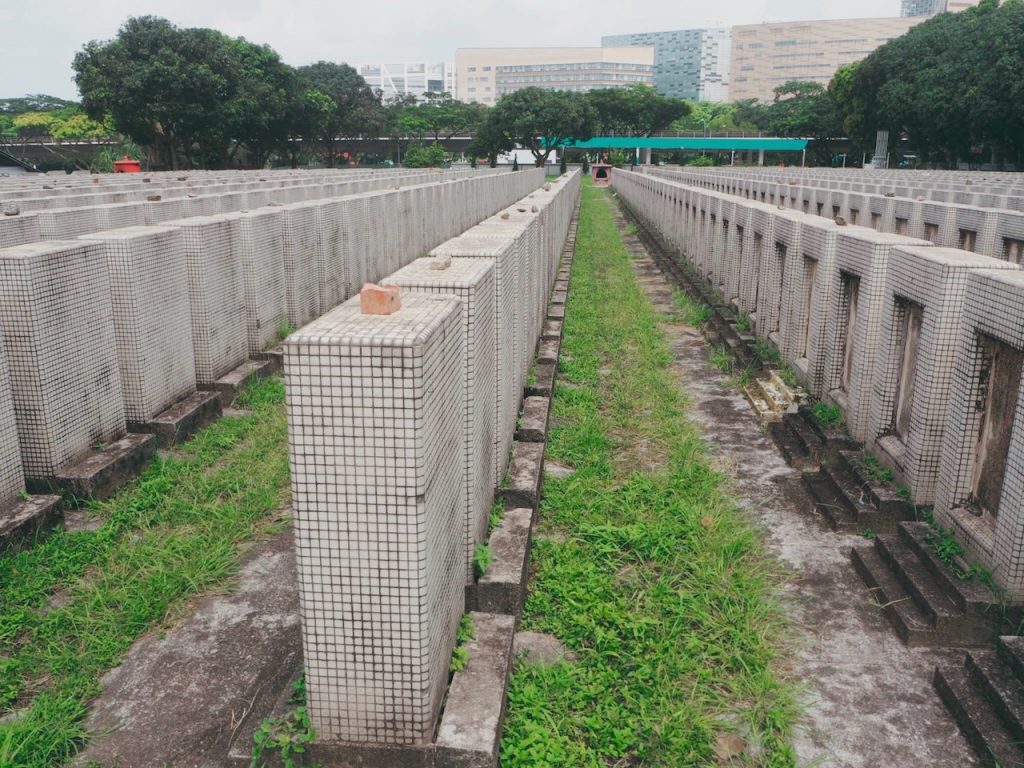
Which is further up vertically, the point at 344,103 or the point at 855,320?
the point at 344,103

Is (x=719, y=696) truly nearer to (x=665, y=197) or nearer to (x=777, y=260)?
(x=777, y=260)

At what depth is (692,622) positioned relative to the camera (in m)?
4.15

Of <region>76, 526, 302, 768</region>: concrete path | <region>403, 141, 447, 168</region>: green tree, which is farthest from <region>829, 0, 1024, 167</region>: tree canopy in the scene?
<region>76, 526, 302, 768</region>: concrete path

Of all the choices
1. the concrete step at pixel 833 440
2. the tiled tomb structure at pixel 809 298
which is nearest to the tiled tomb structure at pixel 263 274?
the tiled tomb structure at pixel 809 298

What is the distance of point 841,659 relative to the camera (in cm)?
Result: 391

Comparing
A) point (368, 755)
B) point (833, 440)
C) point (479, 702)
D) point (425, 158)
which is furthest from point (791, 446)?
point (425, 158)

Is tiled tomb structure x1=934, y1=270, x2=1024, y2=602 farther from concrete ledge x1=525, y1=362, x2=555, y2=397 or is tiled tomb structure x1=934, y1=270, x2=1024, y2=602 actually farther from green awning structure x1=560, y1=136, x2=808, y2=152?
green awning structure x1=560, y1=136, x2=808, y2=152

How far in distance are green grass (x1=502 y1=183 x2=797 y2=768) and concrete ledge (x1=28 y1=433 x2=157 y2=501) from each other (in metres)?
2.75

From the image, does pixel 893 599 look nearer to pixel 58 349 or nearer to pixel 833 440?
pixel 833 440

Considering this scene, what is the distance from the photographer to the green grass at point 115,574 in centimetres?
348

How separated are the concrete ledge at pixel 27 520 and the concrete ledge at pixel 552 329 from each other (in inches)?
215

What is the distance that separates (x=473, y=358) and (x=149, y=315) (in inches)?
140

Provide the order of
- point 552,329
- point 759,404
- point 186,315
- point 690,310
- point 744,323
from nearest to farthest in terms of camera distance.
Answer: point 186,315
point 759,404
point 552,329
point 744,323
point 690,310

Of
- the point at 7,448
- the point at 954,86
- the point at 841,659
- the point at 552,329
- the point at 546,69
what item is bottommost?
the point at 841,659
